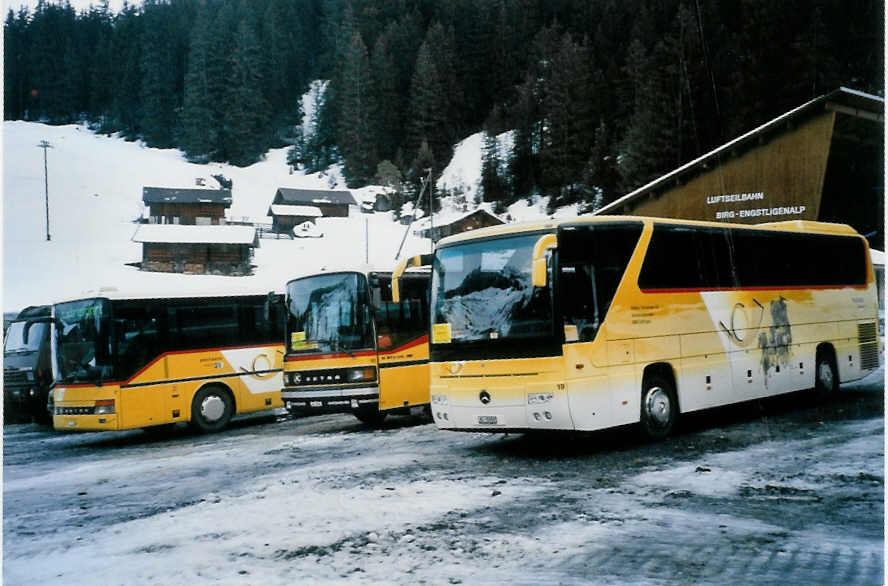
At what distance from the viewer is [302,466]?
30.5 ft

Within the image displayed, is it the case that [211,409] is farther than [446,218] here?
No

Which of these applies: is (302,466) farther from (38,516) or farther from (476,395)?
(38,516)

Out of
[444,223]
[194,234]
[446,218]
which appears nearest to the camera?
[194,234]

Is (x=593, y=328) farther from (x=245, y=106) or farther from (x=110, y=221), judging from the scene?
(x=245, y=106)

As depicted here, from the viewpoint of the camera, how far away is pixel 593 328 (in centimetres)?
886

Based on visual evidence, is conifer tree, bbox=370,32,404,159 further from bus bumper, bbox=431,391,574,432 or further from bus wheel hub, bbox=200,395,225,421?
bus bumper, bbox=431,391,574,432

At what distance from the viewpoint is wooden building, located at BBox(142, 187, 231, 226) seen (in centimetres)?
1330

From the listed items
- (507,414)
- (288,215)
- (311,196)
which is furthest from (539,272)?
(311,196)

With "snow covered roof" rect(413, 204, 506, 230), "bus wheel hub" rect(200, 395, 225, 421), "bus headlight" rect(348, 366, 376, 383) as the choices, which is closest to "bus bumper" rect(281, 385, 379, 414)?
"bus headlight" rect(348, 366, 376, 383)

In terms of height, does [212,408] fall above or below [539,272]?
below

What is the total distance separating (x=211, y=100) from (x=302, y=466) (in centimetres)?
910

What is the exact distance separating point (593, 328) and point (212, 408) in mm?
8190

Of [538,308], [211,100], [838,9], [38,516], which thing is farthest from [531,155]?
[38,516]

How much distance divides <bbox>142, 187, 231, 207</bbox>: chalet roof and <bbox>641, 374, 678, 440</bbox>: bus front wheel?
9226 mm
